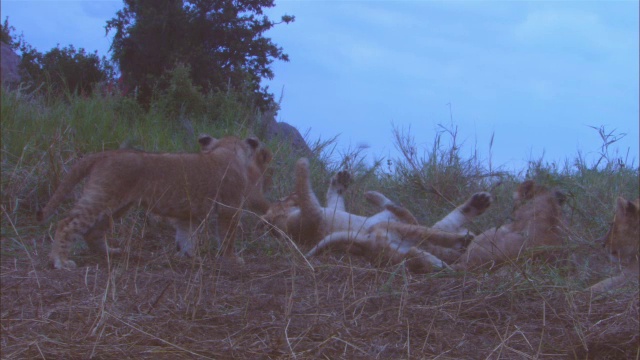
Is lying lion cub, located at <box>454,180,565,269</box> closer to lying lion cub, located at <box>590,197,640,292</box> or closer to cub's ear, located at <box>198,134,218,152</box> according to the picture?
lying lion cub, located at <box>590,197,640,292</box>

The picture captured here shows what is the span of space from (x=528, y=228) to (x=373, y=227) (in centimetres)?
108

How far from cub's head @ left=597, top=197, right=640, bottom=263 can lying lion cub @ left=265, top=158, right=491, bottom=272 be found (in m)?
0.91

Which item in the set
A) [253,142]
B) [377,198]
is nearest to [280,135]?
[377,198]

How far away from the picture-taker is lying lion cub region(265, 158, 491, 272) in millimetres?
5098

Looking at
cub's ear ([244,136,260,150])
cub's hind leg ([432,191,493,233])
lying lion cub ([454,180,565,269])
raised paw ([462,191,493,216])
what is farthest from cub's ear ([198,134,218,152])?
lying lion cub ([454,180,565,269])

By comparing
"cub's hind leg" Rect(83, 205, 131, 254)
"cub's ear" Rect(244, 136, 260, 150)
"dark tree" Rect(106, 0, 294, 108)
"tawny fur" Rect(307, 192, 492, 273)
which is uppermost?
"dark tree" Rect(106, 0, 294, 108)

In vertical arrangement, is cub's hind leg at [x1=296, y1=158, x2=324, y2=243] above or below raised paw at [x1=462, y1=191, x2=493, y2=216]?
below

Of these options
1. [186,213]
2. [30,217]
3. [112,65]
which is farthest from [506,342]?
[112,65]

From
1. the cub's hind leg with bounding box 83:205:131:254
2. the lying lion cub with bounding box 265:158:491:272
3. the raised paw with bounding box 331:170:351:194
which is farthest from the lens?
the raised paw with bounding box 331:170:351:194

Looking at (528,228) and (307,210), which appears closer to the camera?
(528,228)

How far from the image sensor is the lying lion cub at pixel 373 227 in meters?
5.10

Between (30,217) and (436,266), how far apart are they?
340cm

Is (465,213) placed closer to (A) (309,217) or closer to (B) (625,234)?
(A) (309,217)

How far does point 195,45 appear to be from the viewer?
37.0 feet
